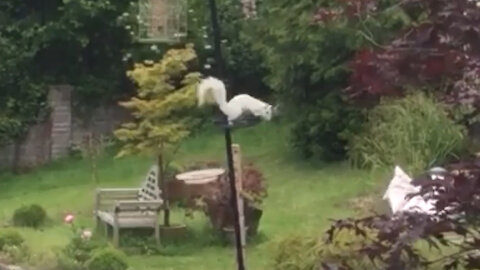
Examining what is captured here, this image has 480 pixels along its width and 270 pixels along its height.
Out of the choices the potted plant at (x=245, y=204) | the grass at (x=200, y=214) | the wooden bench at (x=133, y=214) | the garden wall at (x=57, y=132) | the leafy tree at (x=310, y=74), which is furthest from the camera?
the garden wall at (x=57, y=132)

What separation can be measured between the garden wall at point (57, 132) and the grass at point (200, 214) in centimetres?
39

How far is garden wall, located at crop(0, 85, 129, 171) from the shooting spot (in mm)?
22203

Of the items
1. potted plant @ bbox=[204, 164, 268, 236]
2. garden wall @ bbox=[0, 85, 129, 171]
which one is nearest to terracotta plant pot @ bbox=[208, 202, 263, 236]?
potted plant @ bbox=[204, 164, 268, 236]

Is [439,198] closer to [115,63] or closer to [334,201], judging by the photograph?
[334,201]

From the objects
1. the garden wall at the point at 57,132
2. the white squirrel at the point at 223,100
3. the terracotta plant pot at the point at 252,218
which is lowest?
the terracotta plant pot at the point at 252,218

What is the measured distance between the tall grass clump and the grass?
391 millimetres

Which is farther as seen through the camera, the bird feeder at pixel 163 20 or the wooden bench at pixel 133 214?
the bird feeder at pixel 163 20

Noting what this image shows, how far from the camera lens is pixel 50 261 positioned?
12750mm

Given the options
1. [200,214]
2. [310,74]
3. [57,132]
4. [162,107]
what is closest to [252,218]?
[162,107]

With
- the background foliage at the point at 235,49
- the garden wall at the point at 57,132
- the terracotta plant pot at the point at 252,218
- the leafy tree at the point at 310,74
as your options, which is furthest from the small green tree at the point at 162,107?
the garden wall at the point at 57,132

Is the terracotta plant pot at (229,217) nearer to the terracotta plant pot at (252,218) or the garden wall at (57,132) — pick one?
the terracotta plant pot at (252,218)

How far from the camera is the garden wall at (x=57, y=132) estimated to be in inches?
874

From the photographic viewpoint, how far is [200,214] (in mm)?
15156

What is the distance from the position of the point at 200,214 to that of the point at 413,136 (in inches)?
98.6
